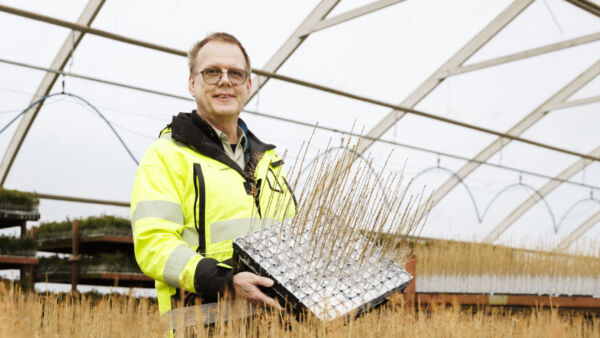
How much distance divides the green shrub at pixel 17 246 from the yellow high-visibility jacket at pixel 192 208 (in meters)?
2.41

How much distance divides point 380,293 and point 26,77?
14.4 feet

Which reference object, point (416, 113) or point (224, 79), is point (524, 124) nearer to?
point (416, 113)

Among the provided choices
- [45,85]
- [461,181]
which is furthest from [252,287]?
[461,181]

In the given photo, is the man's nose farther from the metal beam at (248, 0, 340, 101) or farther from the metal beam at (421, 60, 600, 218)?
the metal beam at (421, 60, 600, 218)

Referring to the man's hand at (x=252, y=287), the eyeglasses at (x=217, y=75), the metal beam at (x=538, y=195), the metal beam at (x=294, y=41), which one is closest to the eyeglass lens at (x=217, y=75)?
the eyeglasses at (x=217, y=75)

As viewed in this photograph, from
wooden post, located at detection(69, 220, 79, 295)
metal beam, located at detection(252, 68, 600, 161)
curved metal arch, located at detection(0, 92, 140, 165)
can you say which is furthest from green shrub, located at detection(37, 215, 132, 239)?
metal beam, located at detection(252, 68, 600, 161)

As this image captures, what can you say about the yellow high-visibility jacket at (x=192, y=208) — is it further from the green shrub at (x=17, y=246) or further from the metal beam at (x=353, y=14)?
the metal beam at (x=353, y=14)

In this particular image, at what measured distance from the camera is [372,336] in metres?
1.21

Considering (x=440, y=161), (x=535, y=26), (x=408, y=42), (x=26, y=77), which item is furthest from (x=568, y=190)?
(x=26, y=77)

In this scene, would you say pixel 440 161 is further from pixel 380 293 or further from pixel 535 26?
pixel 380 293

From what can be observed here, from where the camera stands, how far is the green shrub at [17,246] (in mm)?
3437

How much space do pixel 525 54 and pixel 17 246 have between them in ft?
15.5

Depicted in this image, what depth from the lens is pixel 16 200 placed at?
357cm

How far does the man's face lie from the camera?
4.95 feet
